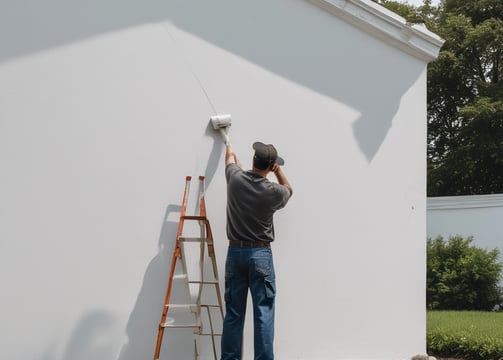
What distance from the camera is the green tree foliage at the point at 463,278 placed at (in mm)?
10836

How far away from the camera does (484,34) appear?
59.2 ft

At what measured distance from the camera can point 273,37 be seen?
212 inches

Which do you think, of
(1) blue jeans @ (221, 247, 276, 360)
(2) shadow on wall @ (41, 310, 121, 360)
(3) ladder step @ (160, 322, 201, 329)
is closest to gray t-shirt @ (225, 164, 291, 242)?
(1) blue jeans @ (221, 247, 276, 360)

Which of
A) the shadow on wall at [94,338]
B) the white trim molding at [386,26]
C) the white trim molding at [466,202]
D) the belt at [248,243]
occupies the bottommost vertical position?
the shadow on wall at [94,338]

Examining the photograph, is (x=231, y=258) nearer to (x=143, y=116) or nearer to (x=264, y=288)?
(x=264, y=288)

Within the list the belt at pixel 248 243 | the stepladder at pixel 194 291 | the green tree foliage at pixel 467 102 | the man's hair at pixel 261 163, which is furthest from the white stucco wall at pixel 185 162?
the green tree foliage at pixel 467 102

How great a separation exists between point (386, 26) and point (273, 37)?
45.5 inches

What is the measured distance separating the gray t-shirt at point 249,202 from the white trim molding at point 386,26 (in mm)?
1925

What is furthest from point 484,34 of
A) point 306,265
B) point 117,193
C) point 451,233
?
point 117,193

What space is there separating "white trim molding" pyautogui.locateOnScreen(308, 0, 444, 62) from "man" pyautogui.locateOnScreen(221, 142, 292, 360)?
1720mm

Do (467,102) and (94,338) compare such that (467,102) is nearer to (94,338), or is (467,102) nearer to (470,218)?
(470,218)

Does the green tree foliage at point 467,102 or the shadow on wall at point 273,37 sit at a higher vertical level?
the green tree foliage at point 467,102

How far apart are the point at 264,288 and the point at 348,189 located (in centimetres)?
152

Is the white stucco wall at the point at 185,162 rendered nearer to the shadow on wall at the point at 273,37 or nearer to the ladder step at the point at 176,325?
the shadow on wall at the point at 273,37
